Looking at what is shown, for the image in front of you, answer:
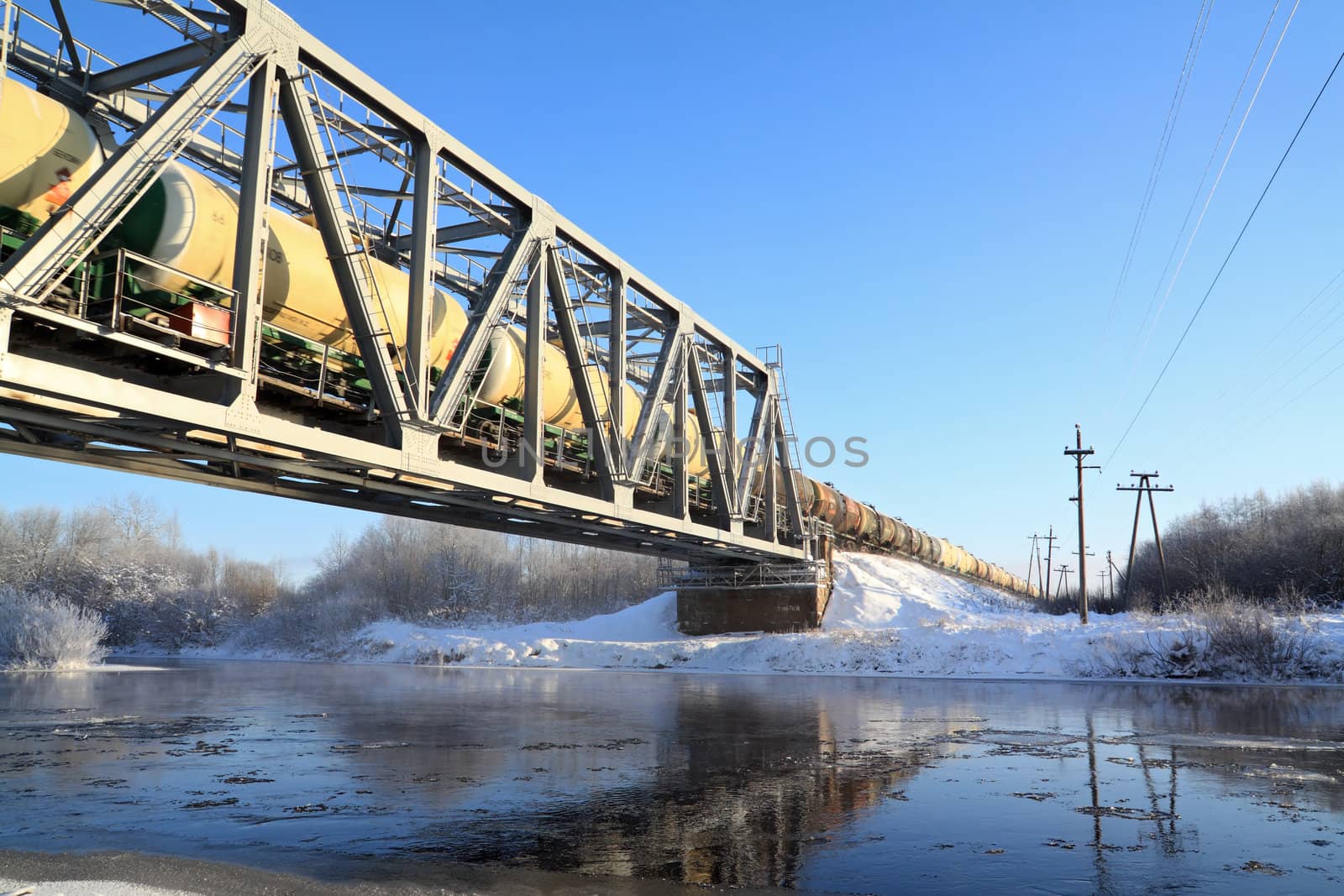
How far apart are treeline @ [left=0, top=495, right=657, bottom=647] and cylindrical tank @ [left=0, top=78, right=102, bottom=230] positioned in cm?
4618

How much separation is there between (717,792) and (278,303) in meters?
8.84

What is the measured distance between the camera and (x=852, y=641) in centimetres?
3222

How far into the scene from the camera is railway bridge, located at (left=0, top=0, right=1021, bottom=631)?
31.3ft

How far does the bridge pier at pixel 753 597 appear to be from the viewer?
3662 cm

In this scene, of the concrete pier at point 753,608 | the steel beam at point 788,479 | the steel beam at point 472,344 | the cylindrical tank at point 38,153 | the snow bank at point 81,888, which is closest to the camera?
the snow bank at point 81,888

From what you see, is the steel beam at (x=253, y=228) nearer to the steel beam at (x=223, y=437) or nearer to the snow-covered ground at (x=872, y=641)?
the steel beam at (x=223, y=437)

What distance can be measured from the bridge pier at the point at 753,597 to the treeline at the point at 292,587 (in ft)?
73.5

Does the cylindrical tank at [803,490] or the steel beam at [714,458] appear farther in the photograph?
the cylindrical tank at [803,490]

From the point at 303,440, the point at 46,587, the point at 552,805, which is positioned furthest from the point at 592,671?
the point at 46,587

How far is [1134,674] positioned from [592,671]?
58.2ft

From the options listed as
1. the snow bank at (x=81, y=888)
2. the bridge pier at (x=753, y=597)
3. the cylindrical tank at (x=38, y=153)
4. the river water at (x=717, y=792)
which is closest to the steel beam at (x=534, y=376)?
the river water at (x=717, y=792)

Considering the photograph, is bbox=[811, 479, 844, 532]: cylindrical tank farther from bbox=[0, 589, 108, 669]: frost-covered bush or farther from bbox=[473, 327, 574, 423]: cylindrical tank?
bbox=[0, 589, 108, 669]: frost-covered bush

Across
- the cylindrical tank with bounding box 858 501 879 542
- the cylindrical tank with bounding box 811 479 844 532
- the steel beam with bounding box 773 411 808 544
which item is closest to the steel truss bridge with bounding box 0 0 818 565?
the steel beam with bounding box 773 411 808 544

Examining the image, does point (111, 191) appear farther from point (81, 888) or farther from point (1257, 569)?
point (1257, 569)
